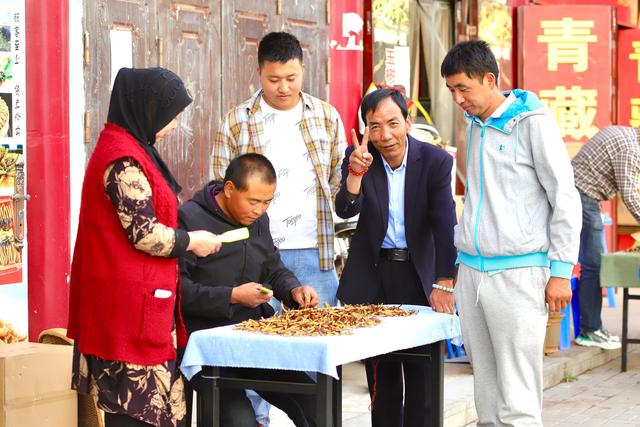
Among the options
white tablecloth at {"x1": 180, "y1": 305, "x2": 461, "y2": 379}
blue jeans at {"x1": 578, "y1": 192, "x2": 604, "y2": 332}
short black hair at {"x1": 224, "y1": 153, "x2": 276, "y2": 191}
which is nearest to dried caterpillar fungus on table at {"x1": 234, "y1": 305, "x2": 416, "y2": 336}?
white tablecloth at {"x1": 180, "y1": 305, "x2": 461, "y2": 379}

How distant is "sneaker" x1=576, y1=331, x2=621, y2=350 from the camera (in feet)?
32.9

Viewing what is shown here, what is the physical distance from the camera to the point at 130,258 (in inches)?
168

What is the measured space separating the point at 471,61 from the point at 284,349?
4.65ft

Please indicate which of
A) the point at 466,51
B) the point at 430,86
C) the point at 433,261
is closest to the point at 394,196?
the point at 433,261

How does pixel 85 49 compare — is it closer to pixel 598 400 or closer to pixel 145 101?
pixel 145 101

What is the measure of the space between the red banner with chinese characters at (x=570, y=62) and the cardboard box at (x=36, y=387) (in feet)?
Result: 28.9

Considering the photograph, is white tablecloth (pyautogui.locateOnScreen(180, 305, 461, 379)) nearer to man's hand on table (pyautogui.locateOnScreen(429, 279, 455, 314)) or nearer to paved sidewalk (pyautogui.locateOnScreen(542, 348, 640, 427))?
man's hand on table (pyautogui.locateOnScreen(429, 279, 455, 314))

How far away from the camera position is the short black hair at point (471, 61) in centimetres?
499

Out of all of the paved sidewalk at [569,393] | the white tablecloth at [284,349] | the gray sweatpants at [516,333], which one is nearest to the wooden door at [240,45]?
the paved sidewalk at [569,393]

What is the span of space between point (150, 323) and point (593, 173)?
6347mm

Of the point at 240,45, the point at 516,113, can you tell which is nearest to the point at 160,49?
the point at 240,45

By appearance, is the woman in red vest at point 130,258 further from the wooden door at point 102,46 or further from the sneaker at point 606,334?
the sneaker at point 606,334

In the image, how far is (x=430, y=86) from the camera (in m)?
11.9

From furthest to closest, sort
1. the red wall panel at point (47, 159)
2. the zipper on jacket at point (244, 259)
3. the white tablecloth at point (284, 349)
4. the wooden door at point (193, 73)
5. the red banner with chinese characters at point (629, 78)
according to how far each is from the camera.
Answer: the red banner with chinese characters at point (629, 78), the wooden door at point (193, 73), the red wall panel at point (47, 159), the zipper on jacket at point (244, 259), the white tablecloth at point (284, 349)
